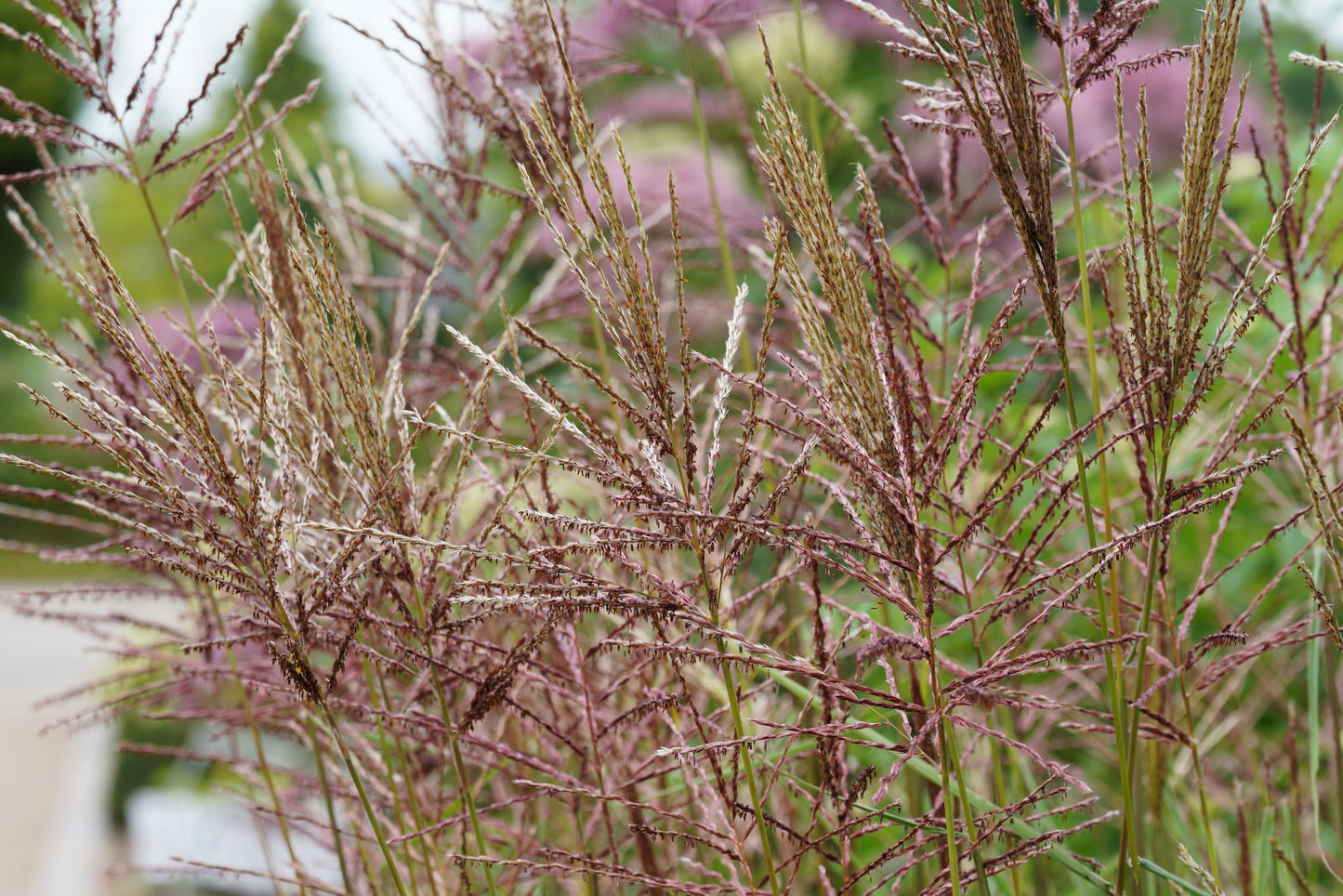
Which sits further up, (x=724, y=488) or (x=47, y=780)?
(x=724, y=488)

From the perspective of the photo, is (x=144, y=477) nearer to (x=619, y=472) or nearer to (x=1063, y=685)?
(x=619, y=472)

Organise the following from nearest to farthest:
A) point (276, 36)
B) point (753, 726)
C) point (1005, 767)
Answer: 1. point (753, 726)
2. point (1005, 767)
3. point (276, 36)

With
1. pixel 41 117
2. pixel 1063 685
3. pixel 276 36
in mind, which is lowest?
pixel 1063 685

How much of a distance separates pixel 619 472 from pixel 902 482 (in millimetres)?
128

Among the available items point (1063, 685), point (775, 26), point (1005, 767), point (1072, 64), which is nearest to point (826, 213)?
point (1072, 64)

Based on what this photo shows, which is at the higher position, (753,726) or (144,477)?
(144,477)

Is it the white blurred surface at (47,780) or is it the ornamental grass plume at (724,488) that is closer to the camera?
the ornamental grass plume at (724,488)

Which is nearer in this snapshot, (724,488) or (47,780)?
(724,488)

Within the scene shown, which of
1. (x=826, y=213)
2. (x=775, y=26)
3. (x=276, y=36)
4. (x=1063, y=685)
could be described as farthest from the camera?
(x=276, y=36)

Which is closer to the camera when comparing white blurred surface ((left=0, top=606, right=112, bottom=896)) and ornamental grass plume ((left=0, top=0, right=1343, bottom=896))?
ornamental grass plume ((left=0, top=0, right=1343, bottom=896))

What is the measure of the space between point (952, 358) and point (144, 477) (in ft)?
4.16

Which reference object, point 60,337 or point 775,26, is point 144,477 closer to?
point 775,26

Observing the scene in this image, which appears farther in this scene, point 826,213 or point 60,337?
point 60,337

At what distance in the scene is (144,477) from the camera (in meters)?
0.52
